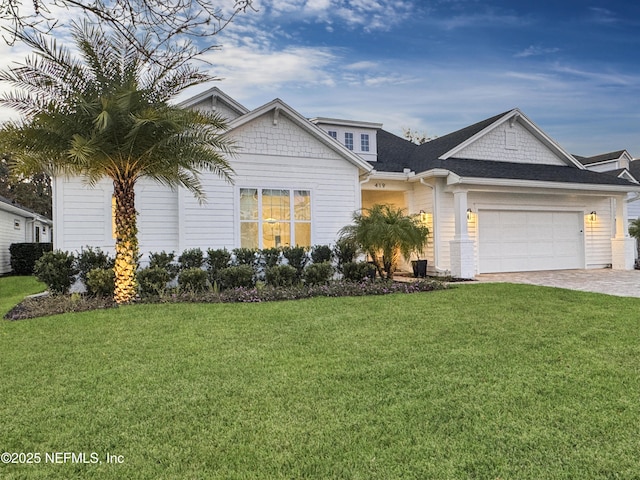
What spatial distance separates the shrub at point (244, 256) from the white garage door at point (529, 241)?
25.7 ft

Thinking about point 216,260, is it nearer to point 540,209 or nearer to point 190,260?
point 190,260

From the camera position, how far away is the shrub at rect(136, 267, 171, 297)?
877cm

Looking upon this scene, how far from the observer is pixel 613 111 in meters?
17.2

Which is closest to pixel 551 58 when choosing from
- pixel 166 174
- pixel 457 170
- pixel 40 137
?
pixel 457 170

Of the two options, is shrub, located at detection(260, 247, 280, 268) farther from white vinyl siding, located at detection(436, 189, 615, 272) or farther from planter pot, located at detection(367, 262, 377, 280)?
white vinyl siding, located at detection(436, 189, 615, 272)

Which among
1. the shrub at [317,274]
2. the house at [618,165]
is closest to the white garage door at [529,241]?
the house at [618,165]

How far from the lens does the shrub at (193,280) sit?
9234mm

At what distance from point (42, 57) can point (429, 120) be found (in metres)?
17.8

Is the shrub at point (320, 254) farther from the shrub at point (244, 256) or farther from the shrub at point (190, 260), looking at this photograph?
the shrub at point (190, 260)

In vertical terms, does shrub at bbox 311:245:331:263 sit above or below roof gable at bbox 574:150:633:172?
below

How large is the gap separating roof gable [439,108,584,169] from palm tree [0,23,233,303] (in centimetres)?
957

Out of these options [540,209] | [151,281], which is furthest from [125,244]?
[540,209]

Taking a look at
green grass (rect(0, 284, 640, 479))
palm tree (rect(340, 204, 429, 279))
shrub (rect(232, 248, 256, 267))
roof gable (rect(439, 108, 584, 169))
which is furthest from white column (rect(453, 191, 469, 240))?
green grass (rect(0, 284, 640, 479))

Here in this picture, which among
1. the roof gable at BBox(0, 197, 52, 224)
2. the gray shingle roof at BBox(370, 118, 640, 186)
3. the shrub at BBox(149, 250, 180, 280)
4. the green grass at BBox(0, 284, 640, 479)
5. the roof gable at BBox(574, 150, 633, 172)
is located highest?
the roof gable at BBox(574, 150, 633, 172)
